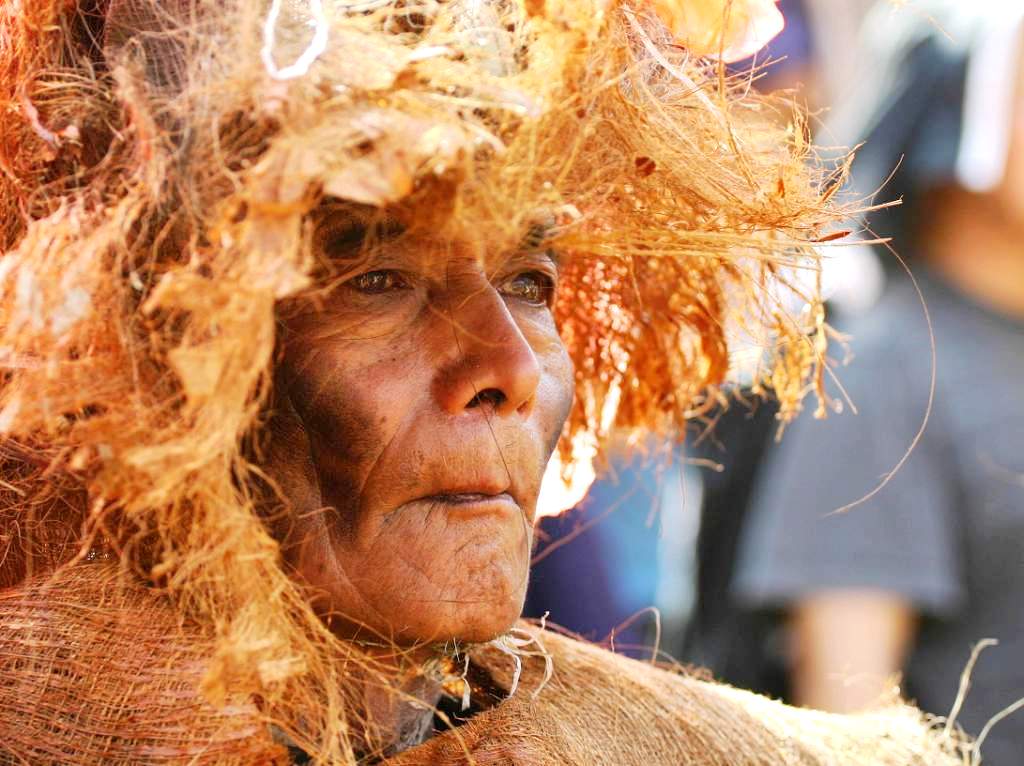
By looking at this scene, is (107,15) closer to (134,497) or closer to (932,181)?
(134,497)

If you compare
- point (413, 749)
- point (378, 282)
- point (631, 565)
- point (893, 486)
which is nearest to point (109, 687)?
point (413, 749)

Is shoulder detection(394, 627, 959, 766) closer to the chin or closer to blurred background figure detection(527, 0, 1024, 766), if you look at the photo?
the chin

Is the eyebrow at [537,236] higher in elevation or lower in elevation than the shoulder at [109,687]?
higher

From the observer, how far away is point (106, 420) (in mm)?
1237

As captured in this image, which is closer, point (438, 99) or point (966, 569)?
point (438, 99)

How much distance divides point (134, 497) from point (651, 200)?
719mm

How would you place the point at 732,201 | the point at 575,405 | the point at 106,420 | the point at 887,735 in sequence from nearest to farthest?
the point at 106,420, the point at 732,201, the point at 887,735, the point at 575,405

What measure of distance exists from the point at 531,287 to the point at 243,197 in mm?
594

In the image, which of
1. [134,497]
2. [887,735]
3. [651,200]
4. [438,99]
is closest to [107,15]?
[438,99]

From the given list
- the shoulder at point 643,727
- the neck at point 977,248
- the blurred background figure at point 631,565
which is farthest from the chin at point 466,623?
the neck at point 977,248

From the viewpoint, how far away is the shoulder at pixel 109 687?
1.36 meters

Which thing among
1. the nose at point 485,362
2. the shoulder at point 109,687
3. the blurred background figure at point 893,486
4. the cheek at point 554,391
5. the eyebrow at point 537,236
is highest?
the eyebrow at point 537,236

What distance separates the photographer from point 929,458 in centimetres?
313

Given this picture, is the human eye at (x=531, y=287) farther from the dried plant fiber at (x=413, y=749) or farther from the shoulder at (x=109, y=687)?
the shoulder at (x=109, y=687)
